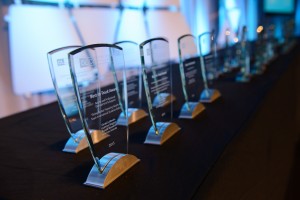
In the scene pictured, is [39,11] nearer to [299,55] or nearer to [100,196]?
Result: [100,196]

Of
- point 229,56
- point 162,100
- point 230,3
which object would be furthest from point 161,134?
point 230,3

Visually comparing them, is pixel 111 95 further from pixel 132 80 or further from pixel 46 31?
pixel 46 31

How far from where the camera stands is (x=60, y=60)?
2.55ft

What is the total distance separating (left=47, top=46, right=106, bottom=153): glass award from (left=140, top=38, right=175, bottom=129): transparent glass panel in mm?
183

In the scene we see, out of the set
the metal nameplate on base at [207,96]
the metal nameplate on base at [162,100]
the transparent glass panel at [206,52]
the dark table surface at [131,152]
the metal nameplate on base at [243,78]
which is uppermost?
the transparent glass panel at [206,52]

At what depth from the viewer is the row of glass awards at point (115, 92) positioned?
67cm

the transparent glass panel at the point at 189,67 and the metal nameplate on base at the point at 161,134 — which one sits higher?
the transparent glass panel at the point at 189,67

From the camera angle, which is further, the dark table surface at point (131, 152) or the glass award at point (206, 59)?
the glass award at point (206, 59)

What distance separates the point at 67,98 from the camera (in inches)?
34.9

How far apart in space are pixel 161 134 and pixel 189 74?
328 mm

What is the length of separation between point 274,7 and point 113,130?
20.9 feet

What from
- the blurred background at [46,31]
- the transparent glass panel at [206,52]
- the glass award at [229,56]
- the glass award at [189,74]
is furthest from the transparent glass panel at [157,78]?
the glass award at [229,56]

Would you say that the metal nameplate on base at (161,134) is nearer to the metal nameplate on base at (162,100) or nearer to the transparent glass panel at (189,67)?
the metal nameplate on base at (162,100)

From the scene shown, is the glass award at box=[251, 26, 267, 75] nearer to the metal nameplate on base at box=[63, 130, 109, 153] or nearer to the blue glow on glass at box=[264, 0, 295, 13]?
the metal nameplate on base at box=[63, 130, 109, 153]
